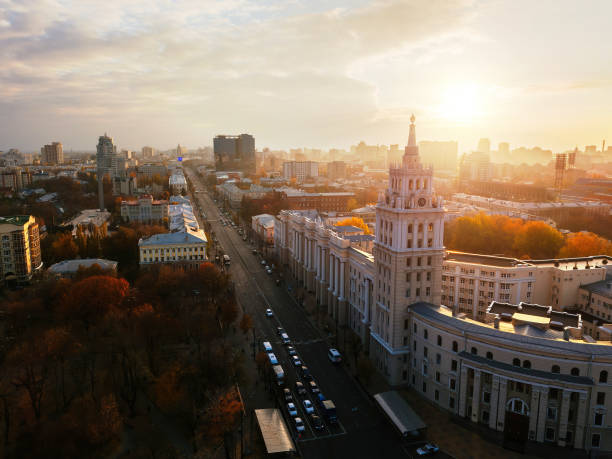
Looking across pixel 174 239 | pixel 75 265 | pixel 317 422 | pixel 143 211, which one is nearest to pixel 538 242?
pixel 317 422

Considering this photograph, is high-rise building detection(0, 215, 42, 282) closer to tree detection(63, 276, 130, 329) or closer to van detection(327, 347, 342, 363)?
tree detection(63, 276, 130, 329)

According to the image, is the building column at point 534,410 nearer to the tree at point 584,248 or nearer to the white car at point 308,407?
the white car at point 308,407

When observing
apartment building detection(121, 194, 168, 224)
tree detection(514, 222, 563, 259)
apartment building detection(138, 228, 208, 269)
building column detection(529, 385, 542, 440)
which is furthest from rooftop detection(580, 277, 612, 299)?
apartment building detection(121, 194, 168, 224)

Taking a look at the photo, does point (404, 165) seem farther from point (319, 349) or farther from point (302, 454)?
point (302, 454)

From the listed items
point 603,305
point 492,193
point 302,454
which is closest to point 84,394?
point 302,454

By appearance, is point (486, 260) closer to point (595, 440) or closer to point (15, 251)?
point (595, 440)
